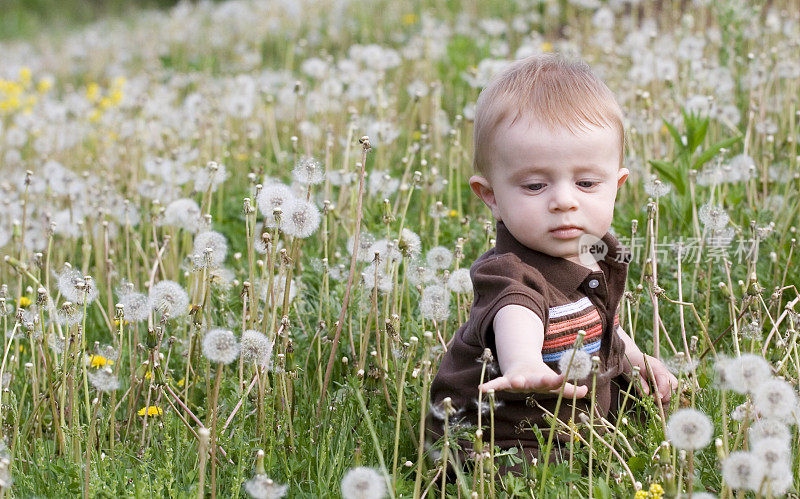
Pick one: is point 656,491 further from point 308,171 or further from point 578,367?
point 308,171

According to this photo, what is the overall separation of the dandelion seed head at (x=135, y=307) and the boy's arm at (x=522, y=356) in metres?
1.02

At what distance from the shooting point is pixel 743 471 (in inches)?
71.4

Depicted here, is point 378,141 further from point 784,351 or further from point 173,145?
point 784,351

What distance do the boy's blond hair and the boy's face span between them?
0.02 meters

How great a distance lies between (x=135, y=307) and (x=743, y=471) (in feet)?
5.48

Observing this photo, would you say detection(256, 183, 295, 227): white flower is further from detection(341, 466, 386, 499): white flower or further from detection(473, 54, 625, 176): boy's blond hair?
detection(341, 466, 386, 499): white flower

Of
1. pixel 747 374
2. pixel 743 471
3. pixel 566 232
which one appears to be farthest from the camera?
pixel 566 232

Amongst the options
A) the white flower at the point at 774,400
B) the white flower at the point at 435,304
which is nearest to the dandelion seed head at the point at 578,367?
the white flower at the point at 774,400

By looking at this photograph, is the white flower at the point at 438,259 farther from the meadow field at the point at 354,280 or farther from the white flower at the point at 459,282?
the white flower at the point at 459,282

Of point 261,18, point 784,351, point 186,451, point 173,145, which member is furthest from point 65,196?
point 261,18

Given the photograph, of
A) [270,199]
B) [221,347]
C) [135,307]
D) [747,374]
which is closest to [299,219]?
[270,199]

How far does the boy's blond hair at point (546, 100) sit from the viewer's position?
7.88 ft

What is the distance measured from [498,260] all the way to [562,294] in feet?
0.65

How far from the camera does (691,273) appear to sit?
3.51 metres
